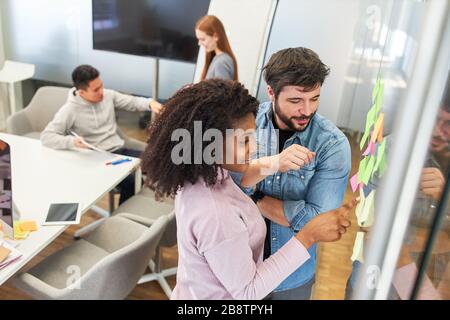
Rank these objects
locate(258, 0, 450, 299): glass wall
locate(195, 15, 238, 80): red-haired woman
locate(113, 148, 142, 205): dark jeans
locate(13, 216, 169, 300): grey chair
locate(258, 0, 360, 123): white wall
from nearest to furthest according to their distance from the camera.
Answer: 1. locate(258, 0, 450, 299): glass wall
2. locate(258, 0, 360, 123): white wall
3. locate(13, 216, 169, 300): grey chair
4. locate(195, 15, 238, 80): red-haired woman
5. locate(113, 148, 142, 205): dark jeans

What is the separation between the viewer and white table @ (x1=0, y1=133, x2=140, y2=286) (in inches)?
67.9

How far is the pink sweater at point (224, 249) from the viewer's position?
0.82m

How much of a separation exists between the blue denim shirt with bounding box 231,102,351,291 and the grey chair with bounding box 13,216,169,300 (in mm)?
761

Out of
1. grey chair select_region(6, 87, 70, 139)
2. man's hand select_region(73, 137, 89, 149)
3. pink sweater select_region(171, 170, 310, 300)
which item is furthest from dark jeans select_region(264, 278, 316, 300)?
grey chair select_region(6, 87, 70, 139)

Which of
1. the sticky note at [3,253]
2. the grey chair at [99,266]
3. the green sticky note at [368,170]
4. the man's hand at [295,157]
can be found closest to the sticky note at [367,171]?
the green sticky note at [368,170]

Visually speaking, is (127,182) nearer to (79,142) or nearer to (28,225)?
(79,142)

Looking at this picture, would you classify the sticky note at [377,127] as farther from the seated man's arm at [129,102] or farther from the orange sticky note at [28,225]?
the seated man's arm at [129,102]

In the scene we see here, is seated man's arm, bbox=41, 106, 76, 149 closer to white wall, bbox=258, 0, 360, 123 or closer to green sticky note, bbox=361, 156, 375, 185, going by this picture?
white wall, bbox=258, 0, 360, 123

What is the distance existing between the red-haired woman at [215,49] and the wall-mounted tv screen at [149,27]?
45.4 inches

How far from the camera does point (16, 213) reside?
177 cm

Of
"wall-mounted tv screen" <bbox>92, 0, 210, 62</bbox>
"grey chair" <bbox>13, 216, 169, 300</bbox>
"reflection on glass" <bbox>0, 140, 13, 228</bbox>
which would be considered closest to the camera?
"reflection on glass" <bbox>0, 140, 13, 228</bbox>

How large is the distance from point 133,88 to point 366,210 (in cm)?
390

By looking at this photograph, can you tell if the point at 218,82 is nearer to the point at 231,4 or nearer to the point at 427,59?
the point at 427,59

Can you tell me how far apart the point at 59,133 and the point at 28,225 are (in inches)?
32.7
